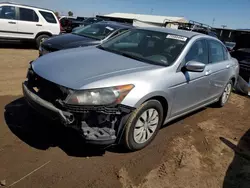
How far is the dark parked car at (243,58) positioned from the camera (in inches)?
316

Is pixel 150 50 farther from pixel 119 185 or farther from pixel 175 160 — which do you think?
pixel 119 185

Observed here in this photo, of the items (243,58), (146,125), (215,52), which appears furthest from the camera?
(243,58)

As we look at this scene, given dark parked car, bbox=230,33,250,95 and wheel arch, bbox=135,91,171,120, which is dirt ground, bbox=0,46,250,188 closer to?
wheel arch, bbox=135,91,171,120

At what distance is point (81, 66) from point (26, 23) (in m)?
8.34

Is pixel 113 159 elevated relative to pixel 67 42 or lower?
lower

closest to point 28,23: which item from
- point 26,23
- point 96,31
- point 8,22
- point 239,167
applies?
point 26,23

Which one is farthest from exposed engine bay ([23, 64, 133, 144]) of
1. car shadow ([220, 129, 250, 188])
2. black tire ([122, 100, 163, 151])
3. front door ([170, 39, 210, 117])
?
car shadow ([220, 129, 250, 188])

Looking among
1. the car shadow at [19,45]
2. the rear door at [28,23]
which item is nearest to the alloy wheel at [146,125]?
the rear door at [28,23]

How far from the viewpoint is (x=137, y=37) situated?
4.72 metres

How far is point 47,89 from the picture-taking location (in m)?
3.36

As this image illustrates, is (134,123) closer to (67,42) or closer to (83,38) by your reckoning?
(67,42)

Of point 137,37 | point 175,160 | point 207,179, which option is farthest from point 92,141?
point 137,37

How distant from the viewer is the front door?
405 cm

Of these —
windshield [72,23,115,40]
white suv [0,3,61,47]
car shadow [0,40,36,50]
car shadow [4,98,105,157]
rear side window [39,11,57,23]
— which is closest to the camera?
car shadow [4,98,105,157]
